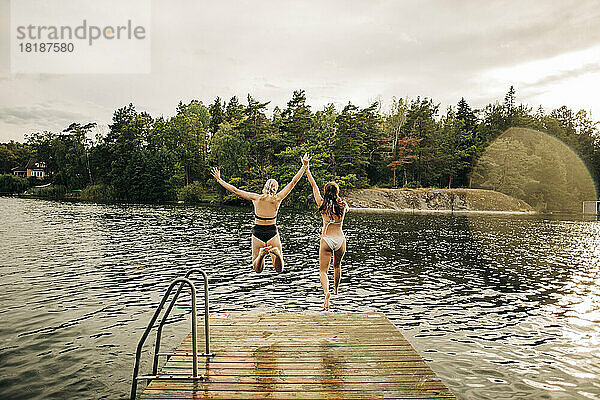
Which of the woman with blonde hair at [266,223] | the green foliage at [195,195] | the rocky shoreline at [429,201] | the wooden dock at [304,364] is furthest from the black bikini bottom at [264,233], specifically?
the green foliage at [195,195]

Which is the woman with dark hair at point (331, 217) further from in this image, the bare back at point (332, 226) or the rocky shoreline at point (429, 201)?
the rocky shoreline at point (429, 201)

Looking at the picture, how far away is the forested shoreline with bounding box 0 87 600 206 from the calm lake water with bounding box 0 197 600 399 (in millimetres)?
36520

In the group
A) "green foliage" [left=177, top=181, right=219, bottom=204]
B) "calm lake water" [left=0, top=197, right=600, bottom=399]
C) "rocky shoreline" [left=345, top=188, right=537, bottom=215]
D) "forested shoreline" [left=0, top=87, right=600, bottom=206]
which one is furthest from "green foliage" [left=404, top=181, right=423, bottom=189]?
"calm lake water" [left=0, top=197, right=600, bottom=399]

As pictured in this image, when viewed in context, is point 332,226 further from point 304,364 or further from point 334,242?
point 304,364

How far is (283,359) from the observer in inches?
268

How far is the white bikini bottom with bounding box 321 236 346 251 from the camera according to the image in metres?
8.66

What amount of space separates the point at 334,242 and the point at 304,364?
2.74 meters

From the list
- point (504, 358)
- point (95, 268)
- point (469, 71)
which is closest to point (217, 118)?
point (469, 71)

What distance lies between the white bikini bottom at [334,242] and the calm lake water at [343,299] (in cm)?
356

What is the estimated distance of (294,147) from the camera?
63906 mm

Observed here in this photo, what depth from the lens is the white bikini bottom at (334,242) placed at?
8.66 m

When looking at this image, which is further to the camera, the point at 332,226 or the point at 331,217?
the point at 332,226

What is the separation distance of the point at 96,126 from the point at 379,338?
101 meters

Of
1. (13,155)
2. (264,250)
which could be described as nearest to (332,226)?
(264,250)
